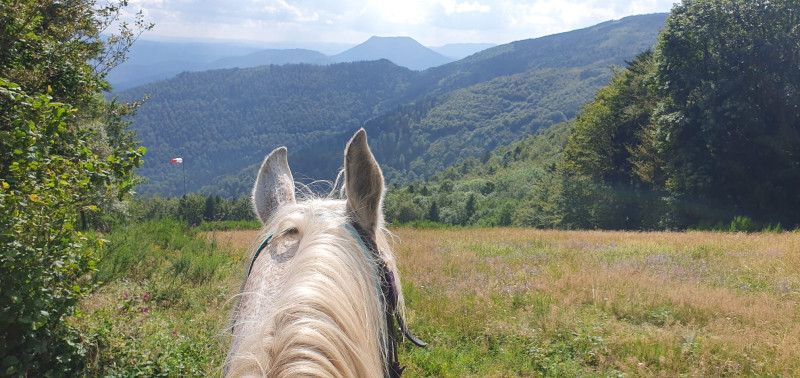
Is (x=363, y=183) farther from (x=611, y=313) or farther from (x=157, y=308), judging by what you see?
(x=157, y=308)

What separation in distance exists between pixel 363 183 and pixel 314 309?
434mm

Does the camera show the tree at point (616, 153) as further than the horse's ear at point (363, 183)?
Yes

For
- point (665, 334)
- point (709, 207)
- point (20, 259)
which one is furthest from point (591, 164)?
point (20, 259)

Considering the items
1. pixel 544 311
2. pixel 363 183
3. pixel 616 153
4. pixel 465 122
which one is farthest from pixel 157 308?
pixel 465 122

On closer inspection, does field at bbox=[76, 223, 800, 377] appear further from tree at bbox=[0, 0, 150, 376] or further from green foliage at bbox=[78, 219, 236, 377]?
tree at bbox=[0, 0, 150, 376]

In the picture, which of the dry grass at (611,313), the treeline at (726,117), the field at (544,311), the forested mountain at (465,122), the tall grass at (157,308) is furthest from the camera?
the forested mountain at (465,122)

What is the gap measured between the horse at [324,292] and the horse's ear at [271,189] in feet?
0.07

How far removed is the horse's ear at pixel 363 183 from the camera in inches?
44.9

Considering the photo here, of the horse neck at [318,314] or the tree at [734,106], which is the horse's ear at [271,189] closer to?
the horse neck at [318,314]

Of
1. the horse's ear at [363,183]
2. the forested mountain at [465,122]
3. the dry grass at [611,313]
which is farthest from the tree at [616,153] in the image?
the forested mountain at [465,122]

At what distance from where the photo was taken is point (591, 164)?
27953mm

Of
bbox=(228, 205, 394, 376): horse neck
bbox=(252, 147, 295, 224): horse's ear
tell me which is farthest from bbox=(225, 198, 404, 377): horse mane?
bbox=(252, 147, 295, 224): horse's ear

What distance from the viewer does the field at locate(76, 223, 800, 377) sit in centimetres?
371

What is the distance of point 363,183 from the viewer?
1206 millimetres
